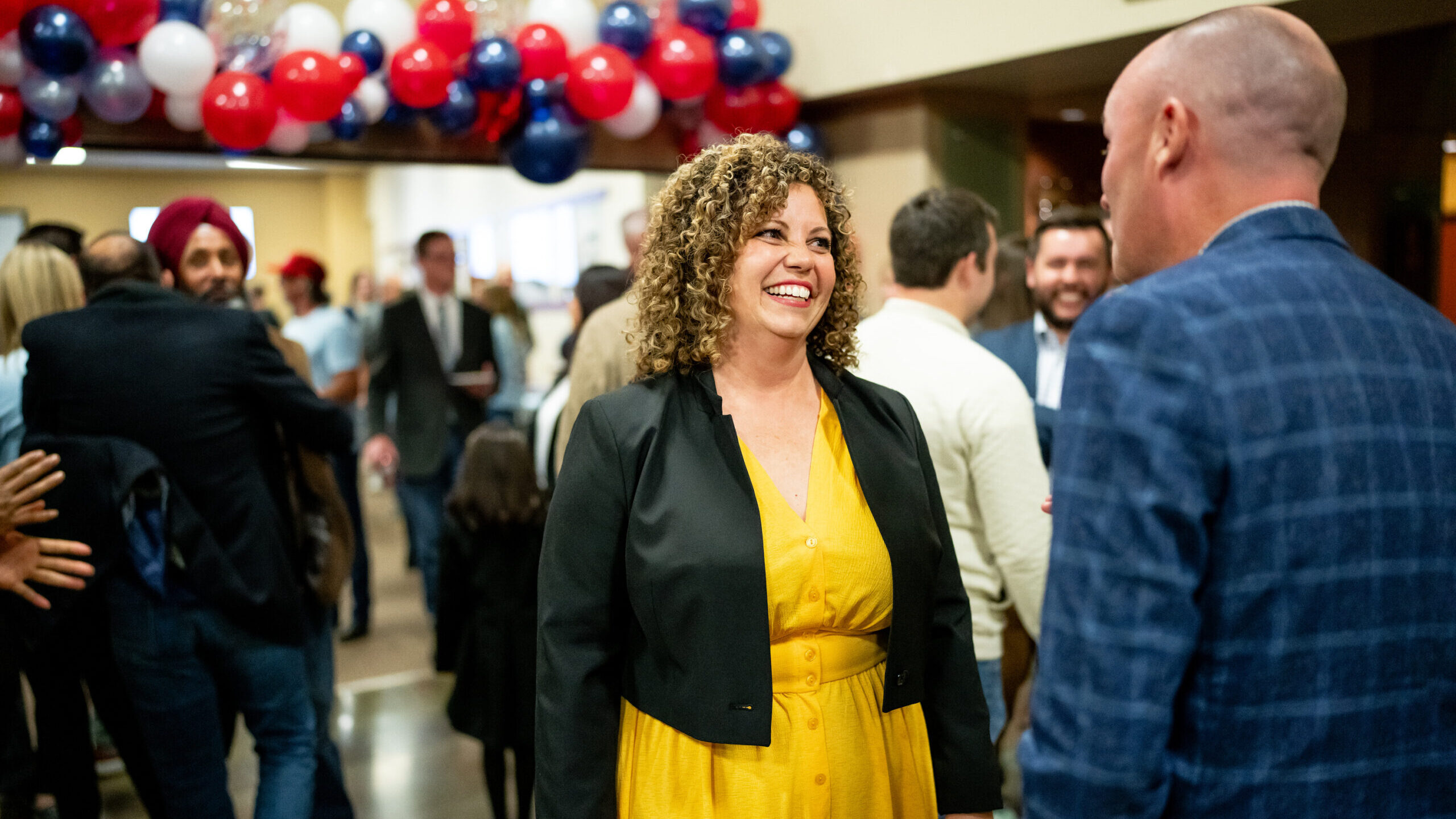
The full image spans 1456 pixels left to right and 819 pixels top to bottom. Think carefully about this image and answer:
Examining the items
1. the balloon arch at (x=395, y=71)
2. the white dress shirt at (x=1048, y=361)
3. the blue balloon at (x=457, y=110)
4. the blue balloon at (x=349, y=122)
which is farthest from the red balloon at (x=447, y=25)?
the white dress shirt at (x=1048, y=361)

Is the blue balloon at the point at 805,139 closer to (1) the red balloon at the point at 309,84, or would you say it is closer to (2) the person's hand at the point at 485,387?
(2) the person's hand at the point at 485,387

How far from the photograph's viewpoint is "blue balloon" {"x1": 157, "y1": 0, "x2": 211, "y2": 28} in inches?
141

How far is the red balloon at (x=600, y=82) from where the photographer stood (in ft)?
13.2

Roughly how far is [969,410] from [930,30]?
279 centimetres

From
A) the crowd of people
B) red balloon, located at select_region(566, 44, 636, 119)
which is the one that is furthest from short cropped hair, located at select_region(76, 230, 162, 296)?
red balloon, located at select_region(566, 44, 636, 119)

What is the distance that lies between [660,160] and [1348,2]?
268cm

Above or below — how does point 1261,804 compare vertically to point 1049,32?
below

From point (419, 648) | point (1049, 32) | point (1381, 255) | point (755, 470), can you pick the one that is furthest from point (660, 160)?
point (1381, 255)

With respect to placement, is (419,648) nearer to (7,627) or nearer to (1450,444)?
(7,627)

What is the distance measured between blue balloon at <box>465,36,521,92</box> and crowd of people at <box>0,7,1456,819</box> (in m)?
1.23

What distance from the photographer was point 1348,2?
10.9ft

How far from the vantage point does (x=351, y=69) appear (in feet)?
12.5

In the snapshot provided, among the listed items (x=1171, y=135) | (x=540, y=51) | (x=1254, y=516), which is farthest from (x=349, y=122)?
(x=1254, y=516)

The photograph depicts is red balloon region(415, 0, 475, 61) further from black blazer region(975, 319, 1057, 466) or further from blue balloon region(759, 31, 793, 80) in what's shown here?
black blazer region(975, 319, 1057, 466)
